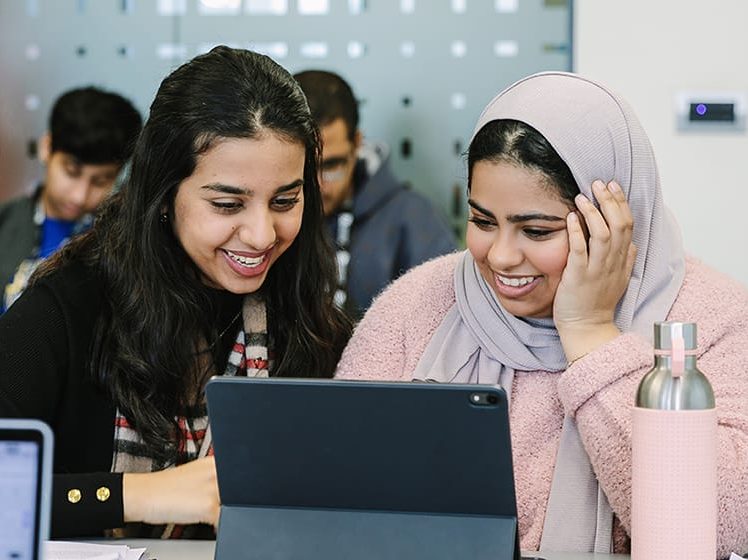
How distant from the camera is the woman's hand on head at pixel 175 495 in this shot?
1.65m

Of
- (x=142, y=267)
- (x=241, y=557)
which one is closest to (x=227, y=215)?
(x=142, y=267)

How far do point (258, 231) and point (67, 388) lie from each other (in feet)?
Answer: 1.19

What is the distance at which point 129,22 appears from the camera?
11.7 feet

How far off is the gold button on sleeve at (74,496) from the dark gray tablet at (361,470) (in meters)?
0.45

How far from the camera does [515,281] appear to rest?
173cm

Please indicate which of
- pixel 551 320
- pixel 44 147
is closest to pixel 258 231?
pixel 551 320

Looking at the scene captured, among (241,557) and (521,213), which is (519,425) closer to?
(521,213)

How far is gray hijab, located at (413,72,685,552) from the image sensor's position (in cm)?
168

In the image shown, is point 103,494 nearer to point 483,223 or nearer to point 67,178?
point 483,223

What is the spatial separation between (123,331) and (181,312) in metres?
0.09

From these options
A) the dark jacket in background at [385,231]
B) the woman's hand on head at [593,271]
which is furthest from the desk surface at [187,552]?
the dark jacket in background at [385,231]

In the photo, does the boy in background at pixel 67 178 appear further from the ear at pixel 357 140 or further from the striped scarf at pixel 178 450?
the striped scarf at pixel 178 450

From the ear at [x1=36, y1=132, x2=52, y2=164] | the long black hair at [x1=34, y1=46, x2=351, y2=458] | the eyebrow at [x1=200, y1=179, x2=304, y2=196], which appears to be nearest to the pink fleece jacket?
the long black hair at [x1=34, y1=46, x2=351, y2=458]

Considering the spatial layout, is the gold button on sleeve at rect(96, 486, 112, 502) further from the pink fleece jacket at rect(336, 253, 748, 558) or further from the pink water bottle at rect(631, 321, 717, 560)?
the pink water bottle at rect(631, 321, 717, 560)
